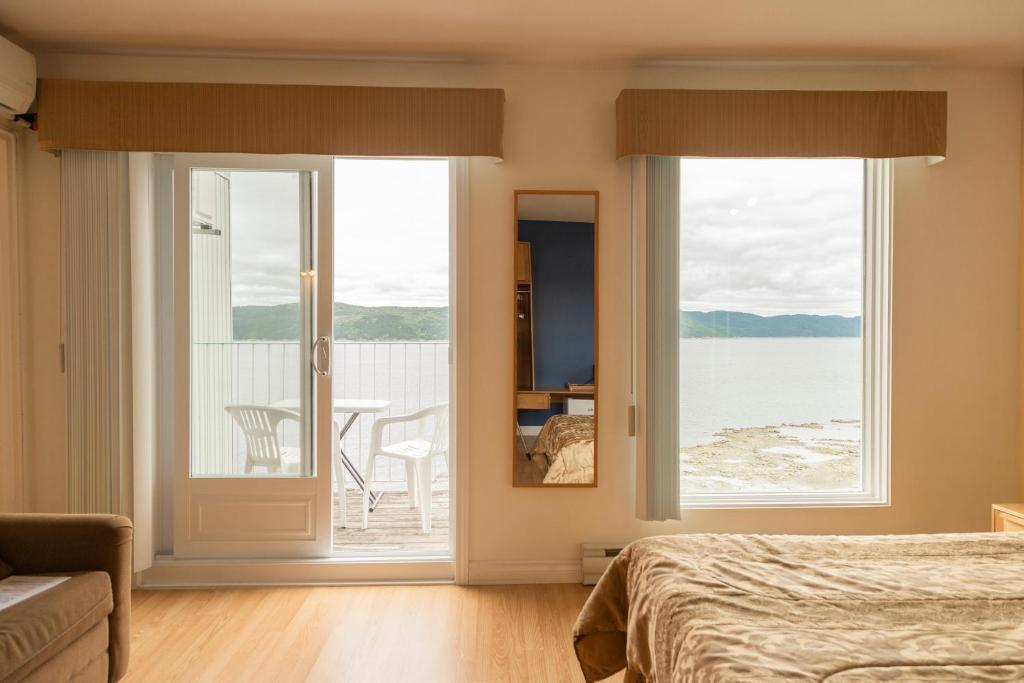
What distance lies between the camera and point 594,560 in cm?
309

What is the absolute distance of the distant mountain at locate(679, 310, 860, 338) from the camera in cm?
333

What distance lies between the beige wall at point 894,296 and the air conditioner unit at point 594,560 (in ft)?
0.21

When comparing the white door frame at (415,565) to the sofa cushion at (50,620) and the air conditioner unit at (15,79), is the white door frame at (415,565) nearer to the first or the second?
the air conditioner unit at (15,79)

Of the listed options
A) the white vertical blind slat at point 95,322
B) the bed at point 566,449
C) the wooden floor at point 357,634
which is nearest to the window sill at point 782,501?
the bed at point 566,449

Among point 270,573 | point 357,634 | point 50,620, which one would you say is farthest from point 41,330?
point 357,634

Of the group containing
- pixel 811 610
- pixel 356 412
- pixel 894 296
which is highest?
pixel 894 296

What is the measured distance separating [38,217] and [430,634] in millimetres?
2641

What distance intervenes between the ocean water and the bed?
56cm

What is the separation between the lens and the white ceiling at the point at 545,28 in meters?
2.59

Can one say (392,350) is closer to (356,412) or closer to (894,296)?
(356,412)

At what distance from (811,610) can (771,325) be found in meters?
2.13

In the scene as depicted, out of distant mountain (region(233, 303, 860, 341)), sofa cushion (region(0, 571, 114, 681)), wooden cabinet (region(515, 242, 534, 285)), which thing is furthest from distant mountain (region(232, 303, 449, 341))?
sofa cushion (region(0, 571, 114, 681))

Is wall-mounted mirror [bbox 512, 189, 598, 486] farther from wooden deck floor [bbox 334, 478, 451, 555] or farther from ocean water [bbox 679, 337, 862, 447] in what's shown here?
wooden deck floor [bbox 334, 478, 451, 555]

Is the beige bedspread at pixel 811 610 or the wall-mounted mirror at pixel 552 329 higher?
the wall-mounted mirror at pixel 552 329
